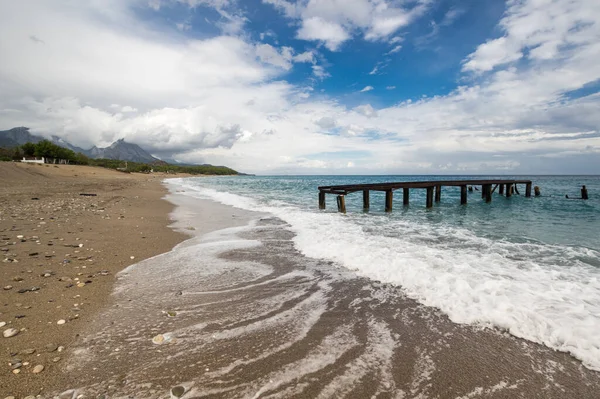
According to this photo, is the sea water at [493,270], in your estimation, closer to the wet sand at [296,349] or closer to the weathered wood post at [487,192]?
the wet sand at [296,349]

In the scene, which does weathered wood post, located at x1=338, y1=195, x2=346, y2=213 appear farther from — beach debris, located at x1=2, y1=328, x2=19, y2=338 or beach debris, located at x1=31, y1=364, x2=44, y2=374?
beach debris, located at x1=31, y1=364, x2=44, y2=374

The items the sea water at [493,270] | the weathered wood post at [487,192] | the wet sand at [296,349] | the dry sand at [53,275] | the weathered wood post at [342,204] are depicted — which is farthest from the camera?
the weathered wood post at [487,192]

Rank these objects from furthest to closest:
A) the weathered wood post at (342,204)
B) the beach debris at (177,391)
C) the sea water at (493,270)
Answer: the weathered wood post at (342,204), the sea water at (493,270), the beach debris at (177,391)

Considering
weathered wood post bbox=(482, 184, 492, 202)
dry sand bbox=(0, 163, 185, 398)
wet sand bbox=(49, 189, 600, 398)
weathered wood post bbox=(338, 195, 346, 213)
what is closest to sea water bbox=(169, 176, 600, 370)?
wet sand bbox=(49, 189, 600, 398)

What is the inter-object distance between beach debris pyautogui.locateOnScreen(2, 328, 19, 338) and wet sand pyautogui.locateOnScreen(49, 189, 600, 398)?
27.3 inches

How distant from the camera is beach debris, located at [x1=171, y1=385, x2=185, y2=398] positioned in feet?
7.92

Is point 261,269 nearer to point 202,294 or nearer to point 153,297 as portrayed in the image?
point 202,294

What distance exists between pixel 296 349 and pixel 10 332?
Result: 326cm

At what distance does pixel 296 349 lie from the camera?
3.12 metres

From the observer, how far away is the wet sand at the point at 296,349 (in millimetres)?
2559

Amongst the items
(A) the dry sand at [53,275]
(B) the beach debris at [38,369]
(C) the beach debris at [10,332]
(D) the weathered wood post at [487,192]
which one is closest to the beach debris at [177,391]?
(A) the dry sand at [53,275]

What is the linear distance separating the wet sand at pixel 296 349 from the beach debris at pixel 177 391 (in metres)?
0.04

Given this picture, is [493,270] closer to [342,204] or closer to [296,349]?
[296,349]

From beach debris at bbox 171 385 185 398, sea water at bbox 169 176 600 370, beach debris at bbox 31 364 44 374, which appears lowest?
sea water at bbox 169 176 600 370
